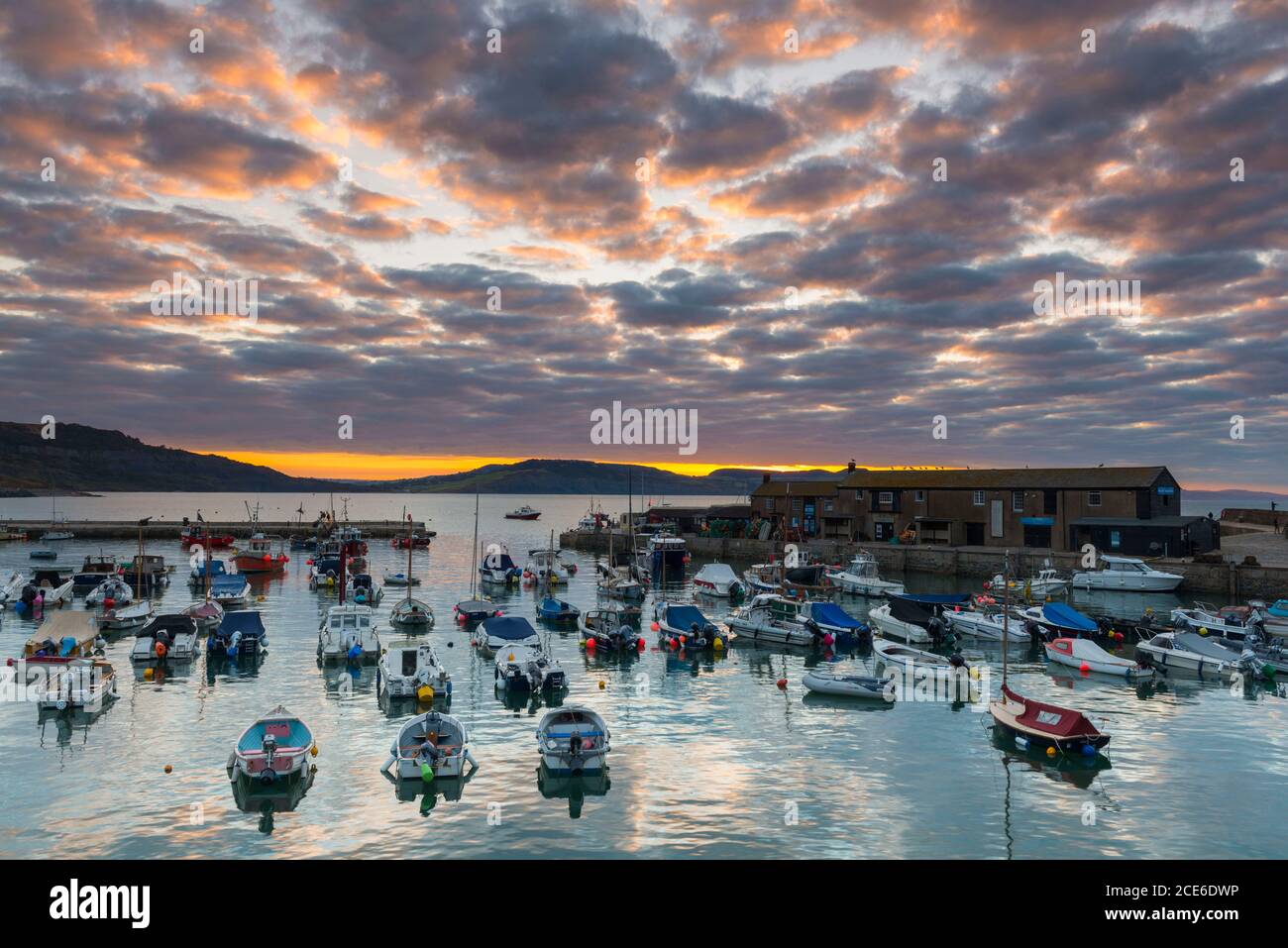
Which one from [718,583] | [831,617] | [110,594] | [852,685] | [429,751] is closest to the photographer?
[429,751]

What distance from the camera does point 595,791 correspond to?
3167cm

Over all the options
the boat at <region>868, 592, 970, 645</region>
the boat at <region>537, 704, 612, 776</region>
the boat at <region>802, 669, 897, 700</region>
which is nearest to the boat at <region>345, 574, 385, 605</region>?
the boat at <region>868, 592, 970, 645</region>

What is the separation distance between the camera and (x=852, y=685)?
46500 mm

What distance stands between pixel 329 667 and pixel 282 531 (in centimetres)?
13673

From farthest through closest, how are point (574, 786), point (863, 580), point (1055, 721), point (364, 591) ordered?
point (863, 580), point (364, 591), point (1055, 721), point (574, 786)

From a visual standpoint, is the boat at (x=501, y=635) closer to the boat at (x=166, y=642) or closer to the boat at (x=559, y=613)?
the boat at (x=559, y=613)

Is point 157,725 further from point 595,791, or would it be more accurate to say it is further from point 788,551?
point 788,551

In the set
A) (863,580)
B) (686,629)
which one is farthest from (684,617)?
(863,580)

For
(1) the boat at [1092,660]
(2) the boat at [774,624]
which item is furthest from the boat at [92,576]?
(1) the boat at [1092,660]

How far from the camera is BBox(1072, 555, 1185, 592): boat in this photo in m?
90.1

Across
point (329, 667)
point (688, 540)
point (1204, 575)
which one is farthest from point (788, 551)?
point (329, 667)

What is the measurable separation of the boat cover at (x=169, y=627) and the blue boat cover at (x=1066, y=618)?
61.7m

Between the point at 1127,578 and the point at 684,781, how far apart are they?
251ft

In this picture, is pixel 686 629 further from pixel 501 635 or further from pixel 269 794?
pixel 269 794
